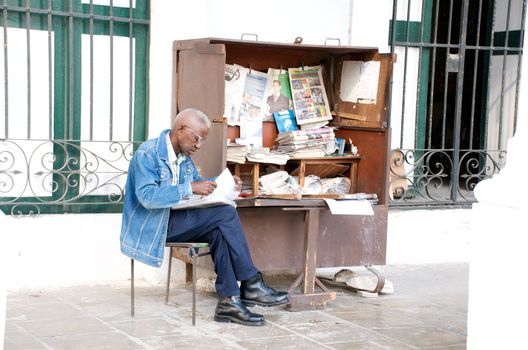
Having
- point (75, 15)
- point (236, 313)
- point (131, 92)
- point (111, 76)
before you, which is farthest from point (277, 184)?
point (75, 15)

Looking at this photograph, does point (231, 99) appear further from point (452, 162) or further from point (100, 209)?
point (452, 162)

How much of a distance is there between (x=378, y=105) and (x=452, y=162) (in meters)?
1.73

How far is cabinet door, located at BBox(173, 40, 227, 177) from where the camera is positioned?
19.3 ft

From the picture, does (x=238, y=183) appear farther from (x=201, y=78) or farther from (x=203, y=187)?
(x=201, y=78)

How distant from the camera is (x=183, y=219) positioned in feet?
18.7

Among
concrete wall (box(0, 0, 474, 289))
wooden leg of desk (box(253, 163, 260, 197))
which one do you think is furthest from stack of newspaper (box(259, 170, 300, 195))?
concrete wall (box(0, 0, 474, 289))

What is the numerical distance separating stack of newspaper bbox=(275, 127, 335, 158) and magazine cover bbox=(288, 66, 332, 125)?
0.69 ft

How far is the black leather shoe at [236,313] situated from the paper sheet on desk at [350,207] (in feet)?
2.90

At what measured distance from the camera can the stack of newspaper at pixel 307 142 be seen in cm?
643

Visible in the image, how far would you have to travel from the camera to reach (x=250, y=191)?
628cm

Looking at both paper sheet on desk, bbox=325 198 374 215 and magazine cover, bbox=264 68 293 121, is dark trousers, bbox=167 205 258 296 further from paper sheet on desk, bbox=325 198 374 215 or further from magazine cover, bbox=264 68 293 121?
magazine cover, bbox=264 68 293 121

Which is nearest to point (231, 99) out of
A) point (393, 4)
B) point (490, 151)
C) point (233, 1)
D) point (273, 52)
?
point (273, 52)

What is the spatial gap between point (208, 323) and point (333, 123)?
1.96 metres

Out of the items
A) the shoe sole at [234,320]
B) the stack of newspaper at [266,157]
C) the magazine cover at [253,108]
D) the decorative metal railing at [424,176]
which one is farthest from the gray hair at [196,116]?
A: the decorative metal railing at [424,176]
